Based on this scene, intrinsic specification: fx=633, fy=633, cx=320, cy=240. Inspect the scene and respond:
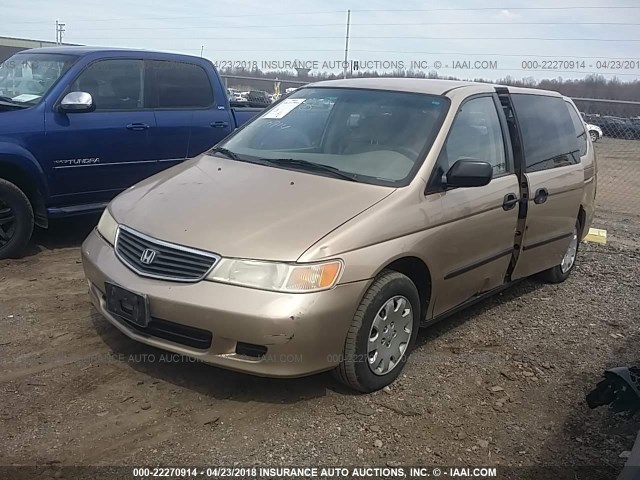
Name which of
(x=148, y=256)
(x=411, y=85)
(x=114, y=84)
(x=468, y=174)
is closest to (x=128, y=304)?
(x=148, y=256)

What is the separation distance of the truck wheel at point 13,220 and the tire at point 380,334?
3.50 m

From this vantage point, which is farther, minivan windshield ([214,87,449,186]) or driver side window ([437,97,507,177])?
driver side window ([437,97,507,177])

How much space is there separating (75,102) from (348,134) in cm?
271

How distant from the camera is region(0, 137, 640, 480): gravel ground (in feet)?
9.96

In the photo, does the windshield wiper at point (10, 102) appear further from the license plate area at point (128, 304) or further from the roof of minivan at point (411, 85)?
the license plate area at point (128, 304)

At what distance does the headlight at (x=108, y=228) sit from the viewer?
3.75m

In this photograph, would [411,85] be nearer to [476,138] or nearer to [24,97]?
[476,138]

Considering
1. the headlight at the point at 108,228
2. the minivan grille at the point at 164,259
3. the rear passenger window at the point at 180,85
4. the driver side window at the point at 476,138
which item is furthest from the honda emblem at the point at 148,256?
the rear passenger window at the point at 180,85

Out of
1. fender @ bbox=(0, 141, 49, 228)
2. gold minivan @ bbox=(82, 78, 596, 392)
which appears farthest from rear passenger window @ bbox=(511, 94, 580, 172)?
fender @ bbox=(0, 141, 49, 228)

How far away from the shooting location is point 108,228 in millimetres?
3848

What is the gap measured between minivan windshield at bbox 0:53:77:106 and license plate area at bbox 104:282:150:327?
9.91 ft

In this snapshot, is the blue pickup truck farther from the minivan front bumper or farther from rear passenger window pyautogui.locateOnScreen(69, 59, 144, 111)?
the minivan front bumper

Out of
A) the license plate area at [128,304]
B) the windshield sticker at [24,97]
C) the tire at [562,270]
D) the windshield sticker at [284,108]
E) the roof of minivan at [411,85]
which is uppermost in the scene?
the roof of minivan at [411,85]

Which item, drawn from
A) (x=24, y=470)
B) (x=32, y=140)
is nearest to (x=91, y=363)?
(x=24, y=470)
